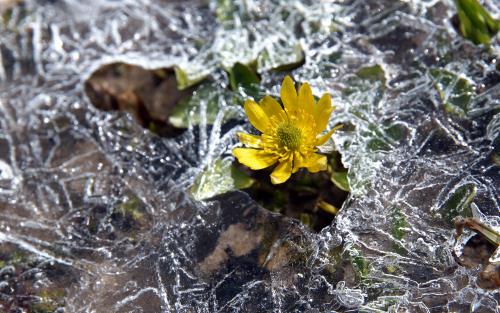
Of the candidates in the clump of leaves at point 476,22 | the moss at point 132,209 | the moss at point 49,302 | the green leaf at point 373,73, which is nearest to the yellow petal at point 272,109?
the green leaf at point 373,73

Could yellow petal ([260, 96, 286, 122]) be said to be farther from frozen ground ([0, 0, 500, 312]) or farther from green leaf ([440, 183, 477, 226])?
green leaf ([440, 183, 477, 226])

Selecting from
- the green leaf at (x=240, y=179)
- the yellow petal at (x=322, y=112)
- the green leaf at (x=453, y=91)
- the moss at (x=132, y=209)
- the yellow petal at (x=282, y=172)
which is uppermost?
the yellow petal at (x=322, y=112)

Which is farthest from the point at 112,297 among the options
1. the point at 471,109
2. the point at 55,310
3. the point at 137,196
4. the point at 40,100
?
the point at 471,109

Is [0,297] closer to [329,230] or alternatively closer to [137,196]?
[137,196]

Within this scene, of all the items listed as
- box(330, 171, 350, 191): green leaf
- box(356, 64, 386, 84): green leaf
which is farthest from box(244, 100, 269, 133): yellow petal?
box(356, 64, 386, 84): green leaf

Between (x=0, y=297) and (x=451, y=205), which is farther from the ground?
(x=451, y=205)

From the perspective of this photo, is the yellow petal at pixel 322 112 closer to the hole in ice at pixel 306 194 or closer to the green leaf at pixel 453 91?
the hole in ice at pixel 306 194

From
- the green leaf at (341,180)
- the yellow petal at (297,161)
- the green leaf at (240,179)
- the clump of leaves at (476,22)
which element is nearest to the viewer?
the yellow petal at (297,161)

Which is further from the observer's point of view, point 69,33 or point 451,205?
point 69,33
